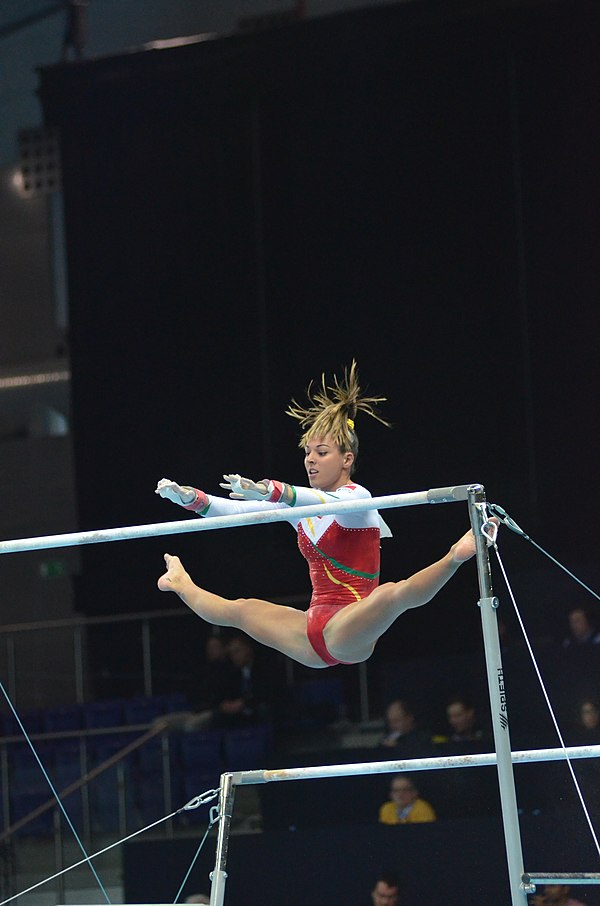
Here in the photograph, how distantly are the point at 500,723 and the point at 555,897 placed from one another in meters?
2.48

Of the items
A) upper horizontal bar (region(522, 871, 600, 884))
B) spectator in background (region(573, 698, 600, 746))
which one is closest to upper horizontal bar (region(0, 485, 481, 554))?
upper horizontal bar (region(522, 871, 600, 884))

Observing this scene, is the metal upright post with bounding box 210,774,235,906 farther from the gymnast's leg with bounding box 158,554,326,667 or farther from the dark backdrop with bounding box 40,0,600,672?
the dark backdrop with bounding box 40,0,600,672

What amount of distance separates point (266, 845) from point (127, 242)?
5959mm

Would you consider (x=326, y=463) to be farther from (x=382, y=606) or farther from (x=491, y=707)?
(x=491, y=707)

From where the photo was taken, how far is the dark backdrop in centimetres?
917

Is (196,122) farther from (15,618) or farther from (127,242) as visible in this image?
(15,618)

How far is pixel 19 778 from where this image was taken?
893 centimetres

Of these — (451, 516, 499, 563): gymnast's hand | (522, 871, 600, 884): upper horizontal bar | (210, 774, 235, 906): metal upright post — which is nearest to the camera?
(522, 871, 600, 884): upper horizontal bar

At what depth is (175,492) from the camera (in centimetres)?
415

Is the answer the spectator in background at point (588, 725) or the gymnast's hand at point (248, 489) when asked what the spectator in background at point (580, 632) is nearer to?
the spectator in background at point (588, 725)

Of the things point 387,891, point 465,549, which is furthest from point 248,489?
point 387,891

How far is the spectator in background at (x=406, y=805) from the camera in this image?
6501 millimetres

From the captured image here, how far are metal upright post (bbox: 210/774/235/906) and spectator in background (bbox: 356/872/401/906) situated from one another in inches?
78.3

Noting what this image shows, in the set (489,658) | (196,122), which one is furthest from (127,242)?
(489,658)
